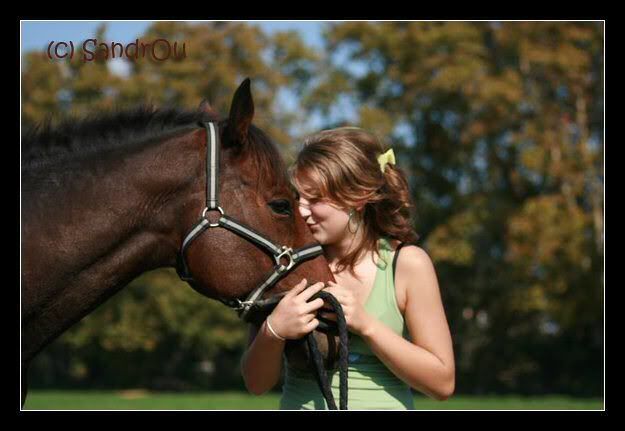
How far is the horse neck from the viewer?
12.2 ft

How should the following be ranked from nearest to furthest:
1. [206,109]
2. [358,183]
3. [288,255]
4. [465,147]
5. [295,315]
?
[295,315], [288,255], [358,183], [206,109], [465,147]

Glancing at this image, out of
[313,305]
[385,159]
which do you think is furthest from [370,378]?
[385,159]

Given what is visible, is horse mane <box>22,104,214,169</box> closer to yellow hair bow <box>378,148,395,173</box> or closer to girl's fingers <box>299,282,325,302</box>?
yellow hair bow <box>378,148,395,173</box>

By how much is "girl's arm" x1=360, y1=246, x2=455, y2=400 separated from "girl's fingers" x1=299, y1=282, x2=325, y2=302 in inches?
9.9

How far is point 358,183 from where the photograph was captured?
3.87 metres

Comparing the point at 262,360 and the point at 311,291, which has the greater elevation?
the point at 311,291

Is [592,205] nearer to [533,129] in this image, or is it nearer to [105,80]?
[533,129]

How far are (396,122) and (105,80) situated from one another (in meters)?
9.83

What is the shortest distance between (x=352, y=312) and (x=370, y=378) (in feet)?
1.30

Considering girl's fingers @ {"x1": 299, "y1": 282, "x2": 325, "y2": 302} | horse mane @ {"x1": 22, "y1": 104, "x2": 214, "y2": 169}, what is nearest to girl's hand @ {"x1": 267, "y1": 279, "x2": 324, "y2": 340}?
girl's fingers @ {"x1": 299, "y1": 282, "x2": 325, "y2": 302}

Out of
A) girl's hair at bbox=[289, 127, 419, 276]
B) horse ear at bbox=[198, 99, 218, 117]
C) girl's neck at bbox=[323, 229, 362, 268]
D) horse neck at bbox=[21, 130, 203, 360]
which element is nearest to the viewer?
horse neck at bbox=[21, 130, 203, 360]

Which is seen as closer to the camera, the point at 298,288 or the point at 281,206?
the point at 298,288

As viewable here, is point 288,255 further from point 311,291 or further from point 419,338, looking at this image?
point 419,338

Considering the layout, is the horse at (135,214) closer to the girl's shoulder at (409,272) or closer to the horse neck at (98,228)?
the horse neck at (98,228)
